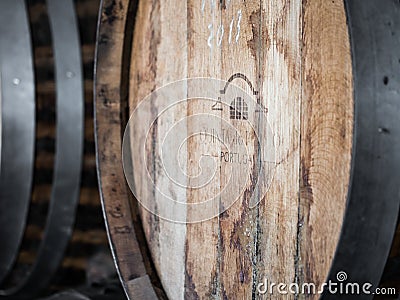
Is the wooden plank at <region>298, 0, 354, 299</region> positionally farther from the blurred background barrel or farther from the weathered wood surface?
the blurred background barrel

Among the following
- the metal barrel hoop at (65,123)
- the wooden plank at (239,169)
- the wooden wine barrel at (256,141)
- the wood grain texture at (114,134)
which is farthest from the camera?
the metal barrel hoop at (65,123)

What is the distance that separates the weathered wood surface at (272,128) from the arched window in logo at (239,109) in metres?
0.05

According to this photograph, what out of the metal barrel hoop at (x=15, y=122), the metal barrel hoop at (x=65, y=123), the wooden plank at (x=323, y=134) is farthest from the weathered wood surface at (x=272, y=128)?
the metal barrel hoop at (x=15, y=122)

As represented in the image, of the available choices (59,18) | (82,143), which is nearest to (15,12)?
(59,18)

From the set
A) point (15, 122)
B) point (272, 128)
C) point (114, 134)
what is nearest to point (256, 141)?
point (272, 128)

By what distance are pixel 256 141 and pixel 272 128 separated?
0.05 metres

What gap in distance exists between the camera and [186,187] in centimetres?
138

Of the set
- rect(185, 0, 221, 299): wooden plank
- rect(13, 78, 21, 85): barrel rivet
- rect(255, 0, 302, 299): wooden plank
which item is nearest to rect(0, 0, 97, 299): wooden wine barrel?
rect(13, 78, 21, 85): barrel rivet

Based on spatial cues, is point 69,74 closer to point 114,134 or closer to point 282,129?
point 114,134

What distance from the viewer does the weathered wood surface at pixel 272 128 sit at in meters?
0.98

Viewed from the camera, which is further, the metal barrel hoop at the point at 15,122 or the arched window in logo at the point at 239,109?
the metal barrel hoop at the point at 15,122

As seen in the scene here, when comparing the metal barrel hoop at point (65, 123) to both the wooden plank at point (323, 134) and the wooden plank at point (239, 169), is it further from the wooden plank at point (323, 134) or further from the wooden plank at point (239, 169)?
the wooden plank at point (323, 134)

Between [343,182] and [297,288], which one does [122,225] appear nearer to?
[297,288]

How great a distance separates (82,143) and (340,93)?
109 centimetres
